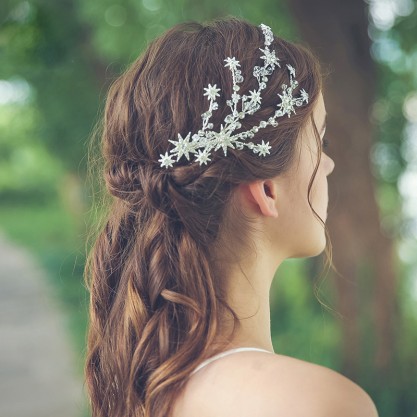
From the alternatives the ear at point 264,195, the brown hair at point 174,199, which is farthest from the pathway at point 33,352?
the ear at point 264,195

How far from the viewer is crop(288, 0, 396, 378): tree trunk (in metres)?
4.27

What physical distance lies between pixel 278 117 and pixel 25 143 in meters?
8.63

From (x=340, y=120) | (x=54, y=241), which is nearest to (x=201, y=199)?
(x=340, y=120)

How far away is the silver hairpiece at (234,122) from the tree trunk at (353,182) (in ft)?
9.38

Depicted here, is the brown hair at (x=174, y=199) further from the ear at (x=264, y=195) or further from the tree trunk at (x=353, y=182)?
the tree trunk at (x=353, y=182)

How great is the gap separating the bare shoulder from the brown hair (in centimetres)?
7

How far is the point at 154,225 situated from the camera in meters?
1.35

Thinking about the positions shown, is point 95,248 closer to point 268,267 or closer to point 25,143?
point 268,267

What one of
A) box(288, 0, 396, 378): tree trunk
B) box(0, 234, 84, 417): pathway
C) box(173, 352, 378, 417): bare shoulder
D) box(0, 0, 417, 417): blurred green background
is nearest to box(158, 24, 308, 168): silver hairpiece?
box(173, 352, 378, 417): bare shoulder

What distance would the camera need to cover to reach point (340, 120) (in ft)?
14.4

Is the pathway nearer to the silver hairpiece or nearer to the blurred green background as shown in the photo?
the blurred green background

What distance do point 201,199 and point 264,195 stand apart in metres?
0.12

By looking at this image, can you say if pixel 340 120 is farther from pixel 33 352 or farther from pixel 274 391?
pixel 33 352

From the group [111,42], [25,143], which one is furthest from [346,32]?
[25,143]
